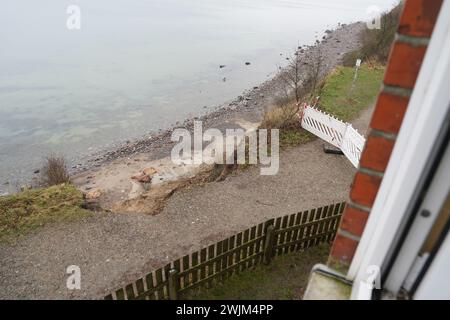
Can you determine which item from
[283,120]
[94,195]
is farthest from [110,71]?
[283,120]

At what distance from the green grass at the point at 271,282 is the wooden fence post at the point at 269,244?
18 cm

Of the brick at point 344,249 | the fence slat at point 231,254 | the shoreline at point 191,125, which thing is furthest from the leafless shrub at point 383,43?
the brick at point 344,249

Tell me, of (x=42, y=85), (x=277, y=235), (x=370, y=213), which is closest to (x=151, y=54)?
(x=42, y=85)

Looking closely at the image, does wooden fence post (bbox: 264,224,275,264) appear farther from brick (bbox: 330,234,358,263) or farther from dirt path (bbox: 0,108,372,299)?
brick (bbox: 330,234,358,263)

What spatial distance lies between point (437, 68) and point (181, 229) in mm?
7893

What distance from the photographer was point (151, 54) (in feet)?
131

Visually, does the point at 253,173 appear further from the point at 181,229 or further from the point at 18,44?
the point at 18,44

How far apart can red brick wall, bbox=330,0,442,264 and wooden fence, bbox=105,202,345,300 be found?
4.27 metres

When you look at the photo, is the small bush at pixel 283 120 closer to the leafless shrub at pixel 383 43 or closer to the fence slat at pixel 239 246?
the fence slat at pixel 239 246

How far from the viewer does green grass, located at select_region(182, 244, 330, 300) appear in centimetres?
639

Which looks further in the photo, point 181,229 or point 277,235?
point 181,229

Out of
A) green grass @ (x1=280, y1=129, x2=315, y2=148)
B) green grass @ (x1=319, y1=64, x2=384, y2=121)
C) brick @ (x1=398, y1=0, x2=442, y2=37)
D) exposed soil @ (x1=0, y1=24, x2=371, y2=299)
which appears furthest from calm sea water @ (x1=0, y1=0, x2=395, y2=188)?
brick @ (x1=398, y1=0, x2=442, y2=37)

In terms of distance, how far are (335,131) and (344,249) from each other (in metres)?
10.4

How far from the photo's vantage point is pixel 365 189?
6.27 feet
